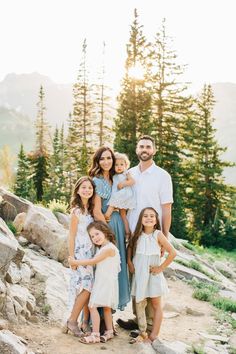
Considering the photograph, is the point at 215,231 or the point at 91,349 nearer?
the point at 91,349

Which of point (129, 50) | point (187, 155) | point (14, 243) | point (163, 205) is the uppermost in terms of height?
point (129, 50)

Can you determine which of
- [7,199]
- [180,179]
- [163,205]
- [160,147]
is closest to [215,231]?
[180,179]

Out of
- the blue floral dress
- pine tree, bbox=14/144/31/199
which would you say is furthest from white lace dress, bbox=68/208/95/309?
pine tree, bbox=14/144/31/199

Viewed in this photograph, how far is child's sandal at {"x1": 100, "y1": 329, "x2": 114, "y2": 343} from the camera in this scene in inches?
253

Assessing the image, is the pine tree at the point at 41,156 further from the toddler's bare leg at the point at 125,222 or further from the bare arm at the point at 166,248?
the bare arm at the point at 166,248

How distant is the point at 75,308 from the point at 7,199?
6147mm

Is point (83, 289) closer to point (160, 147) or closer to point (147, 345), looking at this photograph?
point (147, 345)

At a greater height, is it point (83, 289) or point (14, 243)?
point (14, 243)

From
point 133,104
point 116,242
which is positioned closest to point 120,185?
point 116,242

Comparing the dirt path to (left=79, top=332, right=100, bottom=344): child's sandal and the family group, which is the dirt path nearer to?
(left=79, top=332, right=100, bottom=344): child's sandal

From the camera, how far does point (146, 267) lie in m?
→ 6.61

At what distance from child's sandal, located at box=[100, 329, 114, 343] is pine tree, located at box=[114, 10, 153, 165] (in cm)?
2098

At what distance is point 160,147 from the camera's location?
31.9m

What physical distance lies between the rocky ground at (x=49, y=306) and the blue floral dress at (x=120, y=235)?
0.64 m
